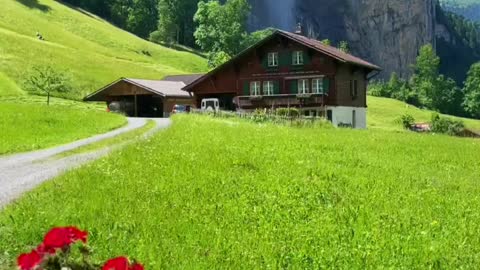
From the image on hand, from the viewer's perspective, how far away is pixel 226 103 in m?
63.4

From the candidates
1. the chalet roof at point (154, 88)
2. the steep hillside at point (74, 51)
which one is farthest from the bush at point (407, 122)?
the steep hillside at point (74, 51)

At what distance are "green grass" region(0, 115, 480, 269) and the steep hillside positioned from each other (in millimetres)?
57602

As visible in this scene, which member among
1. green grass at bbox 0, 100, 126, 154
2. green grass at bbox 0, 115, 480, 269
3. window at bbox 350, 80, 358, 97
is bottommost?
green grass at bbox 0, 115, 480, 269

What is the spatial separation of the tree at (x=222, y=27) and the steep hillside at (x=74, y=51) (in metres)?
4.91

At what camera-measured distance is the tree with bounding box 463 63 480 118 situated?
134375 millimetres

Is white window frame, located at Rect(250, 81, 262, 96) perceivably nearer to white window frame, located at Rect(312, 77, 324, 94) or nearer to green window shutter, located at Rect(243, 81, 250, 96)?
green window shutter, located at Rect(243, 81, 250, 96)

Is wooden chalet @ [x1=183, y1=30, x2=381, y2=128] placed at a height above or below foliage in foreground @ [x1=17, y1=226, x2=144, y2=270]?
above

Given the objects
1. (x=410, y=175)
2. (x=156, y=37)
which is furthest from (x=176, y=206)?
(x=156, y=37)

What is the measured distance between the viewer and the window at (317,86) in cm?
5722

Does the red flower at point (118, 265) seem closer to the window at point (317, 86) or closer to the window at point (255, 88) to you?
the window at point (317, 86)

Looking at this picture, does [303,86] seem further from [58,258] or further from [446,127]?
[58,258]

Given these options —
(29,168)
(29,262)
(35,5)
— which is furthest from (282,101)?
(35,5)

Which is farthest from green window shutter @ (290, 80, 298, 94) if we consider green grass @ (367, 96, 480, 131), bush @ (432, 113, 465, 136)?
green grass @ (367, 96, 480, 131)

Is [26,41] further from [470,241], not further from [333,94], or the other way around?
[470,241]
